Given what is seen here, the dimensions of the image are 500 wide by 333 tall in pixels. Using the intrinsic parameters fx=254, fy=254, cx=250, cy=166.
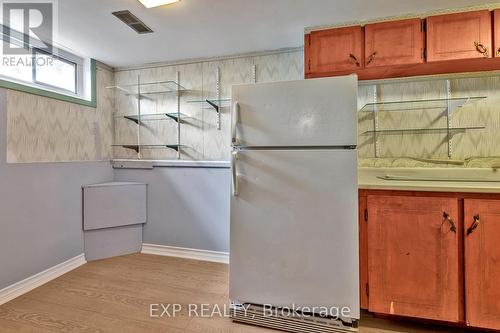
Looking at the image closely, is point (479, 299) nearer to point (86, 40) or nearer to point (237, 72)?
point (237, 72)

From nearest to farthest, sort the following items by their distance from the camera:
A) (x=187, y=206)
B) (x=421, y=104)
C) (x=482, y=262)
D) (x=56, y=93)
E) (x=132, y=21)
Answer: (x=482, y=262)
(x=132, y=21)
(x=421, y=104)
(x=56, y=93)
(x=187, y=206)

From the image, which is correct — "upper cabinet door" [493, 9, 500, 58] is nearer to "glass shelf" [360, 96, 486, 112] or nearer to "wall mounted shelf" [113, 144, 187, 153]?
"glass shelf" [360, 96, 486, 112]

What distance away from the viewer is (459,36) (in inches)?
65.7

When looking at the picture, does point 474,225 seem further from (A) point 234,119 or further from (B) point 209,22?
(B) point 209,22

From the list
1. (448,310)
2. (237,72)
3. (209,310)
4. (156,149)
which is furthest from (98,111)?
(448,310)

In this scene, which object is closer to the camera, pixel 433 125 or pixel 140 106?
pixel 433 125

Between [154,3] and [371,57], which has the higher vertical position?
[154,3]

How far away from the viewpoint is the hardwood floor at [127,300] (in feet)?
5.12

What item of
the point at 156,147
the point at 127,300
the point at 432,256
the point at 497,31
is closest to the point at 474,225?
the point at 432,256

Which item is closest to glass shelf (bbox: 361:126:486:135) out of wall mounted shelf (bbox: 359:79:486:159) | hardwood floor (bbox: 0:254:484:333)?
wall mounted shelf (bbox: 359:79:486:159)

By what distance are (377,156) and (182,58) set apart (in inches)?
82.7

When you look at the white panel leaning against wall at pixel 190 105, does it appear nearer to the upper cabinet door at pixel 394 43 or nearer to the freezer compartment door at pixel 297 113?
the upper cabinet door at pixel 394 43

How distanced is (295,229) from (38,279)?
2.12 metres

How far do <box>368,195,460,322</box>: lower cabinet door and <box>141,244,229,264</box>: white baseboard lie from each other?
56.7 inches
